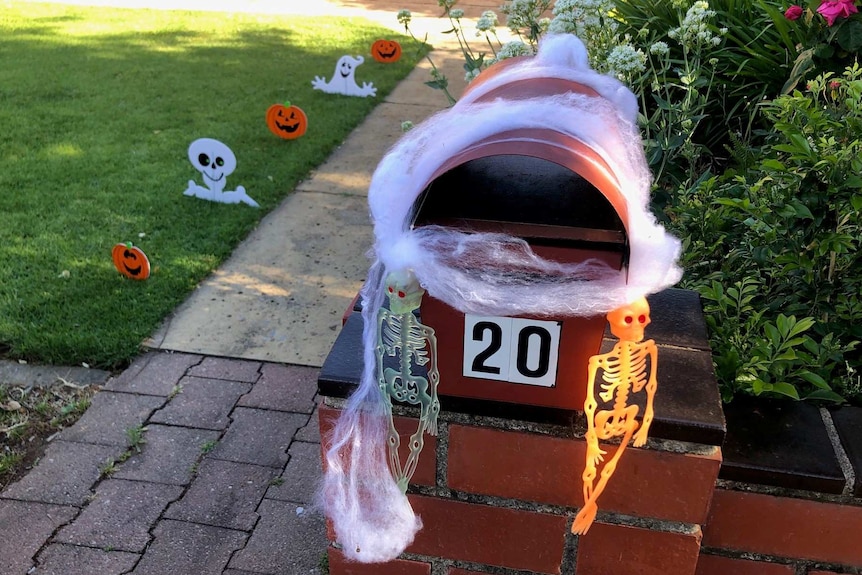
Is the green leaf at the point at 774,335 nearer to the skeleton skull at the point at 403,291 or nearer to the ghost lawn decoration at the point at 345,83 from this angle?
the skeleton skull at the point at 403,291

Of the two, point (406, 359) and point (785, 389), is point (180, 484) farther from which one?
point (785, 389)

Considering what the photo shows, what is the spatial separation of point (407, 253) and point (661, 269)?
0.34 m

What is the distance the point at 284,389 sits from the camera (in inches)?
106

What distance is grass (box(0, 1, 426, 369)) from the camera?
3168mm

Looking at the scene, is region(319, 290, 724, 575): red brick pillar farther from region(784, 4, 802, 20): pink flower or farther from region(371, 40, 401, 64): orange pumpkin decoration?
region(371, 40, 401, 64): orange pumpkin decoration

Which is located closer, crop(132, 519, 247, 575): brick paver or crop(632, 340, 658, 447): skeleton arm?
crop(632, 340, 658, 447): skeleton arm

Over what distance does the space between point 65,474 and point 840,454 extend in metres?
2.11

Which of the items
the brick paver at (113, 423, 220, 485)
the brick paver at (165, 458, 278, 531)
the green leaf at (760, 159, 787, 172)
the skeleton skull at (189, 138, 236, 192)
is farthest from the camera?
the skeleton skull at (189, 138, 236, 192)

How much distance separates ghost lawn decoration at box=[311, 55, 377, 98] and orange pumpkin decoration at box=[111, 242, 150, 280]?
315cm

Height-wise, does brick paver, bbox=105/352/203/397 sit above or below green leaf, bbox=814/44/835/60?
below

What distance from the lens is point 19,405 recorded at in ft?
8.49

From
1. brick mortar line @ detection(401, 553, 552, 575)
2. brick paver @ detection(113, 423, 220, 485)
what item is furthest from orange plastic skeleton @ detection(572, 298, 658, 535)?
brick paver @ detection(113, 423, 220, 485)

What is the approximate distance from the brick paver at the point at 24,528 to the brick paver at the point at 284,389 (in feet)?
2.21

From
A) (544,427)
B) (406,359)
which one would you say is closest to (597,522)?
(544,427)
